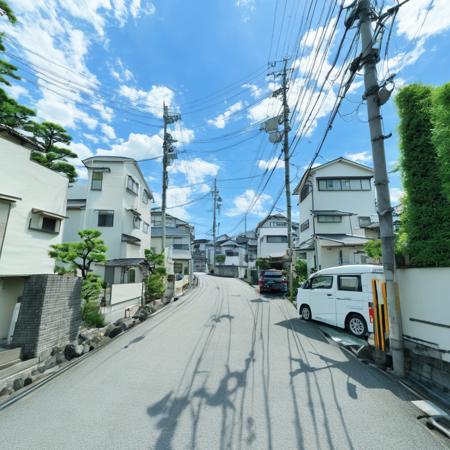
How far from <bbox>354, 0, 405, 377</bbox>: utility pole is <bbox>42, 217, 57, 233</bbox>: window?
1089cm

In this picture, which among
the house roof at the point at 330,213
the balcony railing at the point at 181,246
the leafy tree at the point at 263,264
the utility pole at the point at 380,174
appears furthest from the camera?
the balcony railing at the point at 181,246

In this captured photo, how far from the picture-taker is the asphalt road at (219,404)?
3.07m

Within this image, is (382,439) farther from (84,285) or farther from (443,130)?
(84,285)

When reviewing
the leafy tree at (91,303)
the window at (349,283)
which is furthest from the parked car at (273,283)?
the leafy tree at (91,303)

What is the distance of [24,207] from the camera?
27.4ft

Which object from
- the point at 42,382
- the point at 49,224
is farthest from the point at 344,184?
the point at 42,382

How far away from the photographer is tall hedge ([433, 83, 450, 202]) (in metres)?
4.31

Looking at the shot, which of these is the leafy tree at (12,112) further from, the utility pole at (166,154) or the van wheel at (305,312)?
the van wheel at (305,312)

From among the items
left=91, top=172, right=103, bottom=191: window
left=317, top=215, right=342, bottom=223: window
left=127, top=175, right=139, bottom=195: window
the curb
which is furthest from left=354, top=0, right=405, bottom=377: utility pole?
left=91, top=172, right=103, bottom=191: window

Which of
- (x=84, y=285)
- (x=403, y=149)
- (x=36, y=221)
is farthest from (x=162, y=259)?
(x=403, y=149)

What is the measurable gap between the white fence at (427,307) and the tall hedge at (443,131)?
1.56m

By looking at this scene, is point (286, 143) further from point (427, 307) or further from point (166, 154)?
point (427, 307)

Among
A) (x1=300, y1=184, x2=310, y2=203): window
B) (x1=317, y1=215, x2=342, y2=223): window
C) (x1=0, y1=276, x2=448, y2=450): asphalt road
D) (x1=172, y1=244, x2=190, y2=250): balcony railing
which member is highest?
(x1=300, y1=184, x2=310, y2=203): window

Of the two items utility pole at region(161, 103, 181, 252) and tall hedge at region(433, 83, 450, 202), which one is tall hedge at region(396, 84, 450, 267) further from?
utility pole at region(161, 103, 181, 252)
